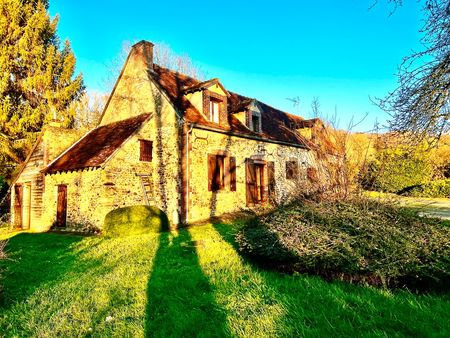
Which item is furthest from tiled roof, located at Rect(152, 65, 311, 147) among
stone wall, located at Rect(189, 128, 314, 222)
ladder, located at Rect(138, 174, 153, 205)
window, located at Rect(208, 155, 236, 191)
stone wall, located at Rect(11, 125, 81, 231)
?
stone wall, located at Rect(11, 125, 81, 231)

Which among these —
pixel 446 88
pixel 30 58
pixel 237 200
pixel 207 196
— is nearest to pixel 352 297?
→ pixel 446 88

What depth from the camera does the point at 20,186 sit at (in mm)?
17391

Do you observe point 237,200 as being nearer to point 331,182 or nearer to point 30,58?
point 331,182

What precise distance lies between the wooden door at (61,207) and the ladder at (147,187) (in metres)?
4.02

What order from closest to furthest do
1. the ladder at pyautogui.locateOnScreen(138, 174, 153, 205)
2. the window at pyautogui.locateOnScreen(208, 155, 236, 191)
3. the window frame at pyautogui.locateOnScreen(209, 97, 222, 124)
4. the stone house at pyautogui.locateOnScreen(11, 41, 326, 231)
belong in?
the stone house at pyautogui.locateOnScreen(11, 41, 326, 231), the ladder at pyautogui.locateOnScreen(138, 174, 153, 205), the window at pyautogui.locateOnScreen(208, 155, 236, 191), the window frame at pyautogui.locateOnScreen(209, 97, 222, 124)

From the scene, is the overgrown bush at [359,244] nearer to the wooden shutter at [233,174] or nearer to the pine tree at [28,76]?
the wooden shutter at [233,174]

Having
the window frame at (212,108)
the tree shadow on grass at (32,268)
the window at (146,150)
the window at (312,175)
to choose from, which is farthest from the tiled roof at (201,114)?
the tree shadow on grass at (32,268)

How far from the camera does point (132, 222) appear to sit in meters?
10.9

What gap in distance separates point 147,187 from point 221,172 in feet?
12.7

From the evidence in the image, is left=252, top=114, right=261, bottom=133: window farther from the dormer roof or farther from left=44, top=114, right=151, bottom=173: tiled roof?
left=44, top=114, right=151, bottom=173: tiled roof

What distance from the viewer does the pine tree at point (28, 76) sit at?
2056 centimetres

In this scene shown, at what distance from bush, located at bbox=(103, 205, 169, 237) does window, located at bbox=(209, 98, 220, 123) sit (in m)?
6.31

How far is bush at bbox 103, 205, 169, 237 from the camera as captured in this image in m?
10.7

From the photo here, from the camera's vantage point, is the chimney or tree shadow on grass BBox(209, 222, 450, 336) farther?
the chimney
